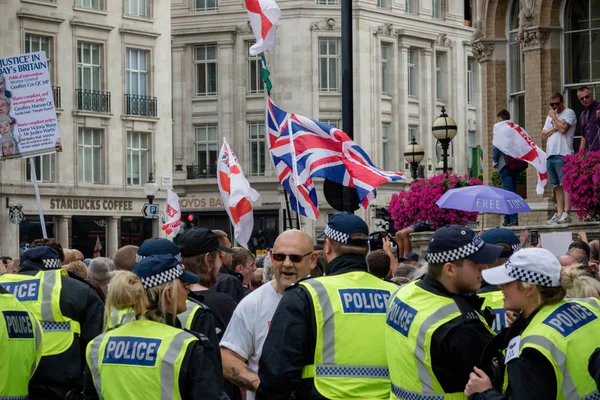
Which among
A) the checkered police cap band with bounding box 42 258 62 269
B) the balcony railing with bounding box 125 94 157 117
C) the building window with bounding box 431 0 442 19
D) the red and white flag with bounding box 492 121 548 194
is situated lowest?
the checkered police cap band with bounding box 42 258 62 269

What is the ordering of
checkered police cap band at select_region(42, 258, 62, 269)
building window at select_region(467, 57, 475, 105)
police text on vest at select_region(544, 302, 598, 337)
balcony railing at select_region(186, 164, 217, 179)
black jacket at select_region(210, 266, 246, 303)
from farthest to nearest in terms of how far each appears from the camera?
building window at select_region(467, 57, 475, 105), balcony railing at select_region(186, 164, 217, 179), black jacket at select_region(210, 266, 246, 303), checkered police cap band at select_region(42, 258, 62, 269), police text on vest at select_region(544, 302, 598, 337)

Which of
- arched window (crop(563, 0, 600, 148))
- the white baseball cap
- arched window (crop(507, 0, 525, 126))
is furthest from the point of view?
arched window (crop(507, 0, 525, 126))

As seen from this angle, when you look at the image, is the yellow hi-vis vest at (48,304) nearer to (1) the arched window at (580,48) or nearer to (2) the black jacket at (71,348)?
(2) the black jacket at (71,348)

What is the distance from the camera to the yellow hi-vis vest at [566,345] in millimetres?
5902

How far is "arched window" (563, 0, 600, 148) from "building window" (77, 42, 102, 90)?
103ft

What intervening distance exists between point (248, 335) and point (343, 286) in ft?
3.51

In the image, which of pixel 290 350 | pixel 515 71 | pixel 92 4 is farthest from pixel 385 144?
pixel 290 350

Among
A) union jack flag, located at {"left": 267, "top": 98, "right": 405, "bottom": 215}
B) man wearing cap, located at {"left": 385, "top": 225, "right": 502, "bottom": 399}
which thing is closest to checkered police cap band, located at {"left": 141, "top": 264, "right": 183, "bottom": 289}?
man wearing cap, located at {"left": 385, "top": 225, "right": 502, "bottom": 399}

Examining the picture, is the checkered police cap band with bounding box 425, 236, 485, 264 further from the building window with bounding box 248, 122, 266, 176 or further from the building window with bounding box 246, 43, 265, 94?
the building window with bounding box 246, 43, 265, 94

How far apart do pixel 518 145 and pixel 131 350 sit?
571 inches

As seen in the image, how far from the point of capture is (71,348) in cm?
917

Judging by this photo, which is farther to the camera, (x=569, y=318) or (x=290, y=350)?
(x=290, y=350)

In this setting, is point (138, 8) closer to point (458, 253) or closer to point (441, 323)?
point (458, 253)

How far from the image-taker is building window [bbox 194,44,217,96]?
64.1 meters
